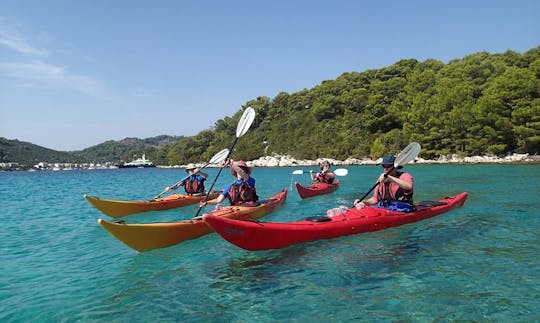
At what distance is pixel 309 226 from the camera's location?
7.21 meters

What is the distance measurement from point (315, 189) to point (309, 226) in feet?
32.0

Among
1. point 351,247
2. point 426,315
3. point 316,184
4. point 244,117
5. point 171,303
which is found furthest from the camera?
point 316,184

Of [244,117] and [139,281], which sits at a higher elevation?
[244,117]

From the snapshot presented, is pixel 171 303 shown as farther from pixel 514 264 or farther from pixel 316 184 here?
pixel 316 184

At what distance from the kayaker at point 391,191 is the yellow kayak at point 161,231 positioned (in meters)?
2.95

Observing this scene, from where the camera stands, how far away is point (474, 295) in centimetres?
488

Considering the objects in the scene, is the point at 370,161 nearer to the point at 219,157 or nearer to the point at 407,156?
the point at 219,157

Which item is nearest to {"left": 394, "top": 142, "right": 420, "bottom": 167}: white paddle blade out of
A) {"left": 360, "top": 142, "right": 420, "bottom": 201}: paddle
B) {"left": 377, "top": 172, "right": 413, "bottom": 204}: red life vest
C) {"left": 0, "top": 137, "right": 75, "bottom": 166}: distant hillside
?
{"left": 360, "top": 142, "right": 420, "bottom": 201}: paddle

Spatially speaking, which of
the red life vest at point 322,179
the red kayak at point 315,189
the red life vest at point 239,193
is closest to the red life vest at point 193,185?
the red kayak at point 315,189

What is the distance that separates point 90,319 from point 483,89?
50103 millimetres

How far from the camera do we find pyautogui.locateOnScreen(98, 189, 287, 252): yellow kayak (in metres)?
6.96

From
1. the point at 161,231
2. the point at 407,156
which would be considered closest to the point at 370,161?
the point at 407,156

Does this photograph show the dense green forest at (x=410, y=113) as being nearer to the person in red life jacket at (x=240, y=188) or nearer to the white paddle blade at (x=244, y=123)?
the white paddle blade at (x=244, y=123)

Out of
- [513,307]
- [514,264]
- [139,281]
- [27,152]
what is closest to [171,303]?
[139,281]
